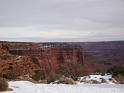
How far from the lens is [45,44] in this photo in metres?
42.3

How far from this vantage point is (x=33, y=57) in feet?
118

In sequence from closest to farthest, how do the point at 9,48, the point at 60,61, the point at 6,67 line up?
the point at 6,67 < the point at 9,48 < the point at 60,61

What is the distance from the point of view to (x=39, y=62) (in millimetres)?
36750

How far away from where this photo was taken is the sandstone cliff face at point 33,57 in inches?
1167

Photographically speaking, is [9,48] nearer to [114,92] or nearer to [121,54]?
[121,54]

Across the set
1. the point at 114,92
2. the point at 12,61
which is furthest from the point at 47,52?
the point at 114,92

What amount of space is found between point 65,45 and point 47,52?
Answer: 12.0ft

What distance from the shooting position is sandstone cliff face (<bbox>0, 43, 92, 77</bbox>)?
97.3 feet

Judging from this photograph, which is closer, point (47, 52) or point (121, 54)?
point (47, 52)

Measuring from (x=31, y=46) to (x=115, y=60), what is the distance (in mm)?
10329

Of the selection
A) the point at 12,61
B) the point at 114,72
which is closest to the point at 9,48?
the point at 12,61

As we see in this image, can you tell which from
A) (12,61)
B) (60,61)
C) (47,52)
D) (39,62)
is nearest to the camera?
(12,61)

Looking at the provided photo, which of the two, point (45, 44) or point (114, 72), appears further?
point (45, 44)

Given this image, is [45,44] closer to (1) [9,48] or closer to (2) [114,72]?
(1) [9,48]
